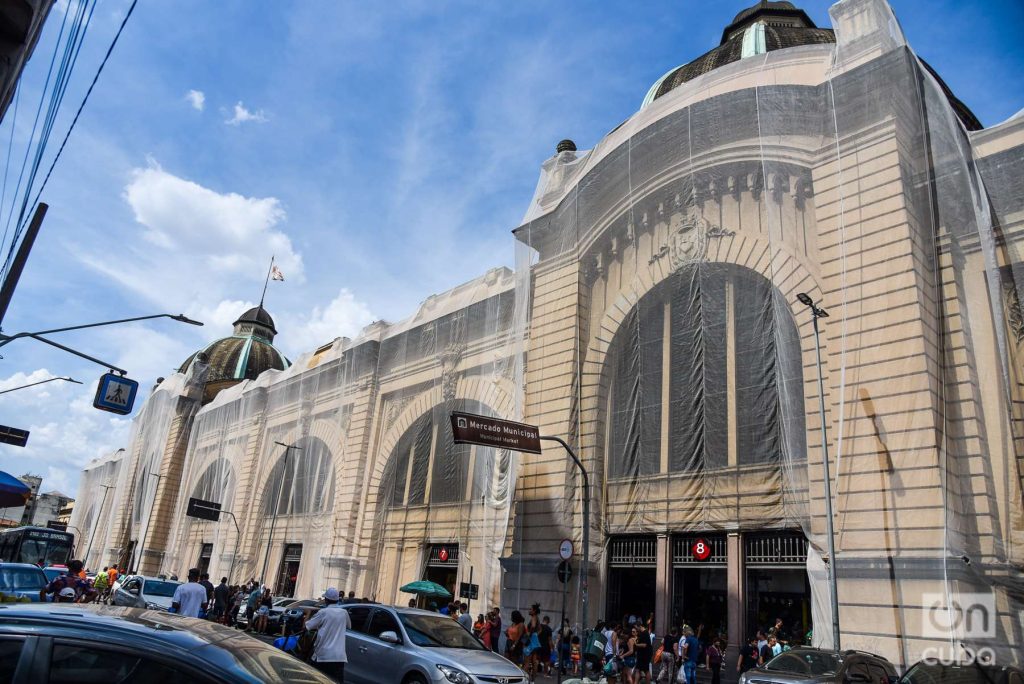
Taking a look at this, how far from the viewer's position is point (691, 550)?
1783cm

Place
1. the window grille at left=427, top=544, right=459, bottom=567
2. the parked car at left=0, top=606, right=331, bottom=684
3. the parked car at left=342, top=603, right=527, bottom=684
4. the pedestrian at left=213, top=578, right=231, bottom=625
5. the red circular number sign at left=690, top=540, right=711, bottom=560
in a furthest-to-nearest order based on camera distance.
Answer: the window grille at left=427, top=544, right=459, bottom=567 < the pedestrian at left=213, top=578, right=231, bottom=625 < the red circular number sign at left=690, top=540, right=711, bottom=560 < the parked car at left=342, top=603, right=527, bottom=684 < the parked car at left=0, top=606, right=331, bottom=684

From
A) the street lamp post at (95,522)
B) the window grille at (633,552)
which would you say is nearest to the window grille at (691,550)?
the window grille at (633,552)

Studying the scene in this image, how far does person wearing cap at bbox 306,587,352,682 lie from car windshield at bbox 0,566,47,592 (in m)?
9.07

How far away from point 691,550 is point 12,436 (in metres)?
19.1

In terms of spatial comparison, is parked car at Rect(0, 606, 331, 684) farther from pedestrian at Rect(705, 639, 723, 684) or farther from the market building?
pedestrian at Rect(705, 639, 723, 684)

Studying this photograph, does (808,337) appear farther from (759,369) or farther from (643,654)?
(643,654)

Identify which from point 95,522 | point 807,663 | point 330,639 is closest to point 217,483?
point 95,522

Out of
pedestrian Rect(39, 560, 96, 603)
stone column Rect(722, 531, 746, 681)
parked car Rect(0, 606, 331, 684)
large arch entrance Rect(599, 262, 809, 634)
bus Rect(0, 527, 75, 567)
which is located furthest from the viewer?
bus Rect(0, 527, 75, 567)

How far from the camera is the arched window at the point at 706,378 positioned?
53.6ft

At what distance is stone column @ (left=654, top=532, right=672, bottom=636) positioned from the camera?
57.5ft

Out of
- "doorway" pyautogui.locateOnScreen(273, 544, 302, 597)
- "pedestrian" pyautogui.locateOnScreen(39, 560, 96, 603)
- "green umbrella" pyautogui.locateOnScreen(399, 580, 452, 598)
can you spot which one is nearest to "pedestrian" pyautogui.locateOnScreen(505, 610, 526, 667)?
"green umbrella" pyautogui.locateOnScreen(399, 580, 452, 598)

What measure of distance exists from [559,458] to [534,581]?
3.56 m

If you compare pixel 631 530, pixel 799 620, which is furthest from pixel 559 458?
pixel 799 620

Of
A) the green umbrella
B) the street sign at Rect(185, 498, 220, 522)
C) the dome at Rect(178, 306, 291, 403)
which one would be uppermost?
the dome at Rect(178, 306, 291, 403)
